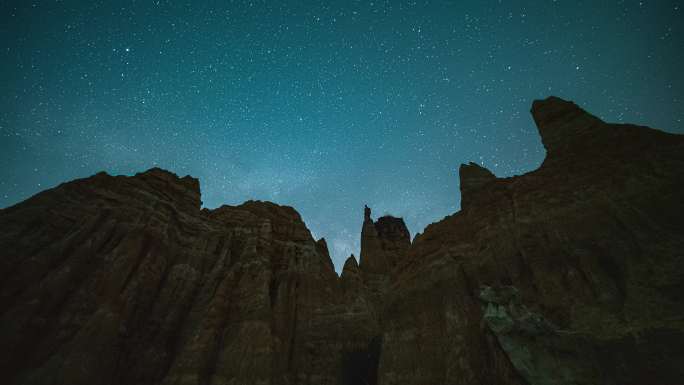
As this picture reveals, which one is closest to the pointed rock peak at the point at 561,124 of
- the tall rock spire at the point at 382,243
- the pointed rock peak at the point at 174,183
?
the tall rock spire at the point at 382,243

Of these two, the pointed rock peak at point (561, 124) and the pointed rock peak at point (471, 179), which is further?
the pointed rock peak at point (471, 179)

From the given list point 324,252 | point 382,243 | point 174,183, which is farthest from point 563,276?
point 382,243

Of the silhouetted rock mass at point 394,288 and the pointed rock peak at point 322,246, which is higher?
the pointed rock peak at point 322,246

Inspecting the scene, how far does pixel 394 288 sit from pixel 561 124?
60.3 ft

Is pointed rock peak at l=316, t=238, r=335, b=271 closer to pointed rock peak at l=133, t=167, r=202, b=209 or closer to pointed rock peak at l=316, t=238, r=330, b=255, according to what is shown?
pointed rock peak at l=316, t=238, r=330, b=255

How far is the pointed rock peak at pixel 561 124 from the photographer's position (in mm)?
22547

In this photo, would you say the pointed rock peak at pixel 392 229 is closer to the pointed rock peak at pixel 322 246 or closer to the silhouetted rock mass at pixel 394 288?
the pointed rock peak at pixel 322 246

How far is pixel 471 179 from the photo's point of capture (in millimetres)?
30188

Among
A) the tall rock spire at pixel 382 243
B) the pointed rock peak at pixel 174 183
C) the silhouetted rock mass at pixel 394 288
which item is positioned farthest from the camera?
the tall rock spire at pixel 382 243

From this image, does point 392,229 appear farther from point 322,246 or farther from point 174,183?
point 174,183

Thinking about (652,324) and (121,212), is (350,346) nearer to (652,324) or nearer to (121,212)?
(652,324)

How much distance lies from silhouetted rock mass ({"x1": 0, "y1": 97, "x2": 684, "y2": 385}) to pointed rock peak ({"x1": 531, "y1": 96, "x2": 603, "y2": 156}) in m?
0.14

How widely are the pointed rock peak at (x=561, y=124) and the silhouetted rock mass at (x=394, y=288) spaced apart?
135 mm

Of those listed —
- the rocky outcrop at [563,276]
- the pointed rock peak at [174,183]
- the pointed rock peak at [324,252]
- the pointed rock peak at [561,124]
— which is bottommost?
the rocky outcrop at [563,276]
